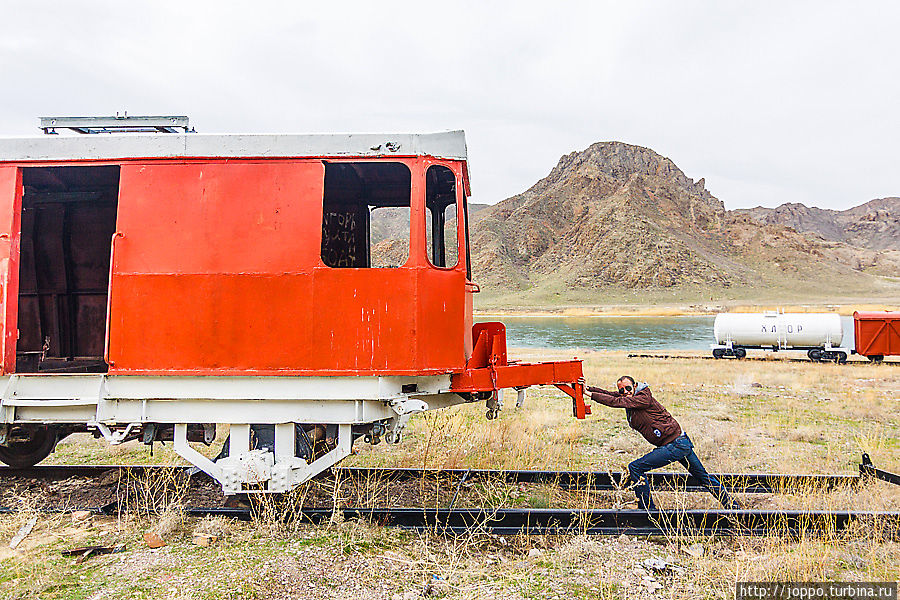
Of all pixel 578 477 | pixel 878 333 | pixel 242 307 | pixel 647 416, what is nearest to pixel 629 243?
pixel 878 333

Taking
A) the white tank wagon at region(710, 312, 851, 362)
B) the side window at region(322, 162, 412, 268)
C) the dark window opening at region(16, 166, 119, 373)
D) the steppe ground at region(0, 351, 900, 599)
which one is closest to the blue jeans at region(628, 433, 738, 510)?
the steppe ground at region(0, 351, 900, 599)

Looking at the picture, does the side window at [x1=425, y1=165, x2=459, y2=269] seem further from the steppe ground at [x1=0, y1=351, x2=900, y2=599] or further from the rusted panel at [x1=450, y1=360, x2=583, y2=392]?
the steppe ground at [x1=0, y1=351, x2=900, y2=599]

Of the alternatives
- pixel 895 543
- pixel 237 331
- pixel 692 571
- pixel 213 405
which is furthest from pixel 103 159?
pixel 895 543

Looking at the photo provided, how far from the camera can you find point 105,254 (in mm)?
8336

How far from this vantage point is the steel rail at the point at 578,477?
21.1 ft

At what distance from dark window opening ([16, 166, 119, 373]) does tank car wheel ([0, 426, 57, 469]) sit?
45.8 inches

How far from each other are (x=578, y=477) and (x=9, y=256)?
616 cm

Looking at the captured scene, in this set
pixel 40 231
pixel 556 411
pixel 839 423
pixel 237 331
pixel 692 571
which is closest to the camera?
pixel 692 571

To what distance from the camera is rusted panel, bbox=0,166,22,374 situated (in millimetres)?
4957

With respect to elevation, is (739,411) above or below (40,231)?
below

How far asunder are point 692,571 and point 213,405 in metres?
4.20

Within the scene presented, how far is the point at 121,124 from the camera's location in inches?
211

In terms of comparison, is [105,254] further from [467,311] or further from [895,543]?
[895,543]

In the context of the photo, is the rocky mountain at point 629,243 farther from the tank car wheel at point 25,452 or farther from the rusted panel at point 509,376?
the tank car wheel at point 25,452
